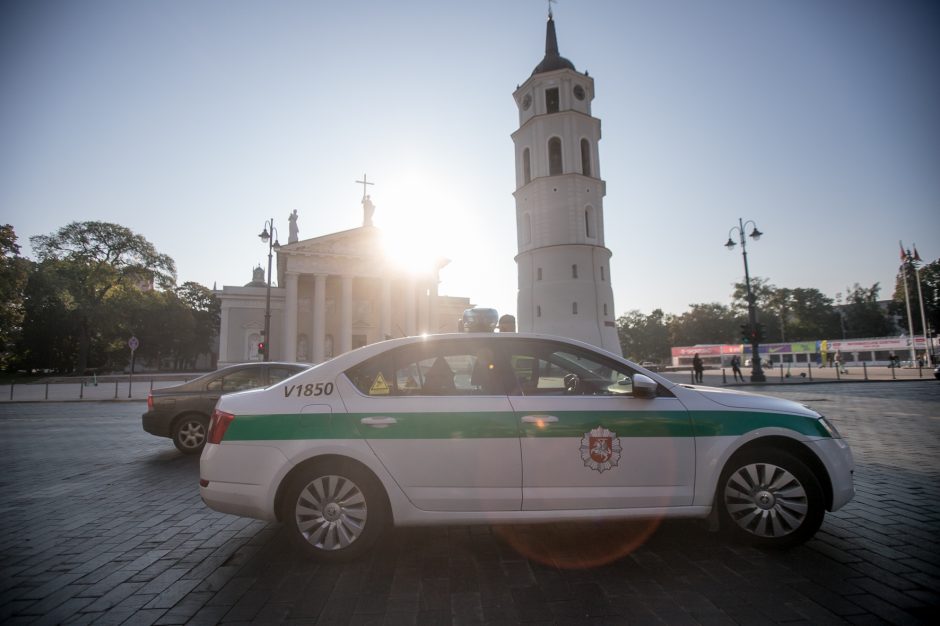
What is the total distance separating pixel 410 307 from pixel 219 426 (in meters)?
45.9

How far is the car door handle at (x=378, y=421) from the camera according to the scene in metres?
3.32

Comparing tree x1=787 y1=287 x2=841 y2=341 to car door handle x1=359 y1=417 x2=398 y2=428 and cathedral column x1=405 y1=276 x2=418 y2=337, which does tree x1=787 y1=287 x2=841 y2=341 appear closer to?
cathedral column x1=405 y1=276 x2=418 y2=337

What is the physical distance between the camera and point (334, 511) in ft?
10.9

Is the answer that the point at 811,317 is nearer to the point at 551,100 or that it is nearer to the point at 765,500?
the point at 551,100

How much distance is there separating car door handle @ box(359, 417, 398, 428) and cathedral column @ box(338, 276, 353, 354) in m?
44.2

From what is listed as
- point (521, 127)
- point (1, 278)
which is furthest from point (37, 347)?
point (521, 127)

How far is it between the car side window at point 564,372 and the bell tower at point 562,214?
107ft

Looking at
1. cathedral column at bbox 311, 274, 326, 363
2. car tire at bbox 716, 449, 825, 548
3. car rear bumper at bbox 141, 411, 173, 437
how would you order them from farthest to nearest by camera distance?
cathedral column at bbox 311, 274, 326, 363
car rear bumper at bbox 141, 411, 173, 437
car tire at bbox 716, 449, 825, 548

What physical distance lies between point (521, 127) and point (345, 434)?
4271 centimetres

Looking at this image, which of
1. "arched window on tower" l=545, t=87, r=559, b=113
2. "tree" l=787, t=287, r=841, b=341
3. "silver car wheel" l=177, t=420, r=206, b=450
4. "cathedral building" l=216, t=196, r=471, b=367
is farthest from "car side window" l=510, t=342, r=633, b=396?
"tree" l=787, t=287, r=841, b=341

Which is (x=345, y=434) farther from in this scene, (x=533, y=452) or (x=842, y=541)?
(x=842, y=541)

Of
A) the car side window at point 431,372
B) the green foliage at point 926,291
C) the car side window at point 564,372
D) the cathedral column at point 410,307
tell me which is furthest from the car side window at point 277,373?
the green foliage at point 926,291

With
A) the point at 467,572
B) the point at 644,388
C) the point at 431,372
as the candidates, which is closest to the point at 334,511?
the point at 467,572

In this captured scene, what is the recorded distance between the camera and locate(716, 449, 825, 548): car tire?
338 cm
